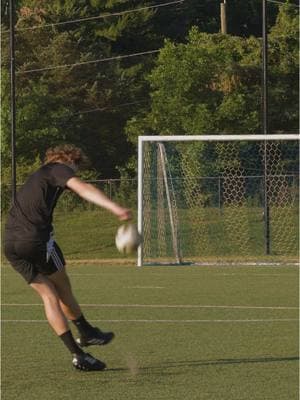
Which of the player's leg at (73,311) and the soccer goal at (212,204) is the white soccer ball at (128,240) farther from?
the soccer goal at (212,204)

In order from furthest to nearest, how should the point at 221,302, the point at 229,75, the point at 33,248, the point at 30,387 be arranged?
1. the point at 229,75
2. the point at 221,302
3. the point at 33,248
4. the point at 30,387

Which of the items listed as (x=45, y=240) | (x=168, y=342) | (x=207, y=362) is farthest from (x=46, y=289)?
(x=168, y=342)

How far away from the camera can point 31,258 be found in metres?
10.3

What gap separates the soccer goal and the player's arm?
14.3m

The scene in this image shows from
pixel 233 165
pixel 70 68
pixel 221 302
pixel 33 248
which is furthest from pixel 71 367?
pixel 70 68

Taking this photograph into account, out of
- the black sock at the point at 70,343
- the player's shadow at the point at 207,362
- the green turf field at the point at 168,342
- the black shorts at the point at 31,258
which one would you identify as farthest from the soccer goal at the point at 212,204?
the black sock at the point at 70,343

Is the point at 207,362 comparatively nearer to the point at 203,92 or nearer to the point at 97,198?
the point at 97,198

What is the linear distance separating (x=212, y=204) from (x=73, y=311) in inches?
805

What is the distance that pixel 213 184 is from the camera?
31344mm

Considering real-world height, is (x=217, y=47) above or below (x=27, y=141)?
above

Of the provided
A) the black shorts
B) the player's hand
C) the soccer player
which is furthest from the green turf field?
the player's hand

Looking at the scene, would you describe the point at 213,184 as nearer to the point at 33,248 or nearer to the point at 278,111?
the point at 278,111

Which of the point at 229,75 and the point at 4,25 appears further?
the point at 4,25

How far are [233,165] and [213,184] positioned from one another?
2788 millimetres
